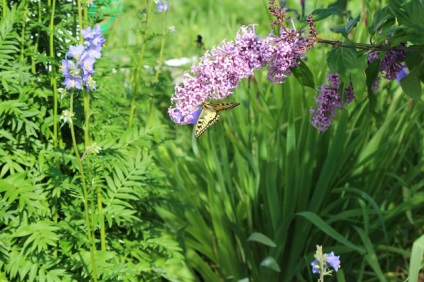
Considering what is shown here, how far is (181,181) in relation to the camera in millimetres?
3260

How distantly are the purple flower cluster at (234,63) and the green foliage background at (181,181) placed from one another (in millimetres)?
A: 368

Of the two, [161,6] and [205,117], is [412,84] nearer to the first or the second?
[205,117]

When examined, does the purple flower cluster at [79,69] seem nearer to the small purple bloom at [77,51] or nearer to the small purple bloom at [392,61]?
the small purple bloom at [77,51]

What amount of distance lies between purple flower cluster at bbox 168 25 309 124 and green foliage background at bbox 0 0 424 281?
368 mm

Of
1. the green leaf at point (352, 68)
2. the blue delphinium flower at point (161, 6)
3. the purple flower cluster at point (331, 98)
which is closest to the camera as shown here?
the green leaf at point (352, 68)

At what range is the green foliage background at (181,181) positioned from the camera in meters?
2.40

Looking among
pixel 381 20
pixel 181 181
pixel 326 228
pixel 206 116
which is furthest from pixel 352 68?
pixel 181 181

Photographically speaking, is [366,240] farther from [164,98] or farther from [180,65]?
[164,98]

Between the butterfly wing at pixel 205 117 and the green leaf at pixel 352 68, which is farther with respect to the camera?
the butterfly wing at pixel 205 117

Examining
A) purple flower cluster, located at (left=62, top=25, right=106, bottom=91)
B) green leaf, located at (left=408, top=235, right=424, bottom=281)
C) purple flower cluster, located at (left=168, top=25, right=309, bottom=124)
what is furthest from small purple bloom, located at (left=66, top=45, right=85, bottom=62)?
green leaf, located at (left=408, top=235, right=424, bottom=281)

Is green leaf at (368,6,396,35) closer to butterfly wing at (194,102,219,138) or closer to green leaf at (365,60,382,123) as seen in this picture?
green leaf at (365,60,382,123)

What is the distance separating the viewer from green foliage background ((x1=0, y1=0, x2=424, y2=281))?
2.40 meters

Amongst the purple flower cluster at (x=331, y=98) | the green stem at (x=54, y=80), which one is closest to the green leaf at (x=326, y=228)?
the purple flower cluster at (x=331, y=98)

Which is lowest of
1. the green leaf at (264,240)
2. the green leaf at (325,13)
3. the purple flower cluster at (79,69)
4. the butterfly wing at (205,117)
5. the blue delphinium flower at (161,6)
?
the green leaf at (264,240)
